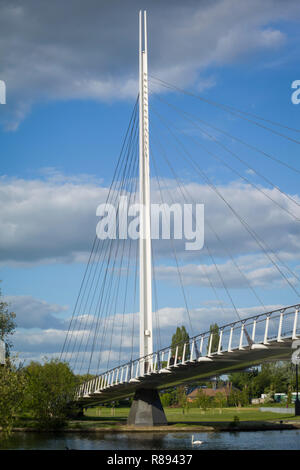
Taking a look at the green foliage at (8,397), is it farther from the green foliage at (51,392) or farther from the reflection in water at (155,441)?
the green foliage at (51,392)

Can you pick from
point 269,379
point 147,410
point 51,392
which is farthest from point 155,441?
point 269,379

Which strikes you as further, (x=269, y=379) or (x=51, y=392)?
(x=269, y=379)

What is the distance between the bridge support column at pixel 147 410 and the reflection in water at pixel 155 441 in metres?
1.56

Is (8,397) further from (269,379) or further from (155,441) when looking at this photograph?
(269,379)

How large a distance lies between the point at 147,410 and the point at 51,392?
10.9 metres

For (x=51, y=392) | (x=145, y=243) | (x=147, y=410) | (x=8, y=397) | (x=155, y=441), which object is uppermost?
Result: (x=145, y=243)

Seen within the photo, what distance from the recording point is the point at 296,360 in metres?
35.2

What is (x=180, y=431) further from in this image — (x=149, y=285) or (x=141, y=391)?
(x=149, y=285)

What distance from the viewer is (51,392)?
5478 centimetres

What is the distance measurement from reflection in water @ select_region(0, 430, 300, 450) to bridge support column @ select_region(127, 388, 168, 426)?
1.56 metres

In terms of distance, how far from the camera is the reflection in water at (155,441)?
117 ft

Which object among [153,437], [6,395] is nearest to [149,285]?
[153,437]

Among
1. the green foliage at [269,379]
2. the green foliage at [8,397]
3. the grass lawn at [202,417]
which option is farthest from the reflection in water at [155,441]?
the green foliage at [269,379]
